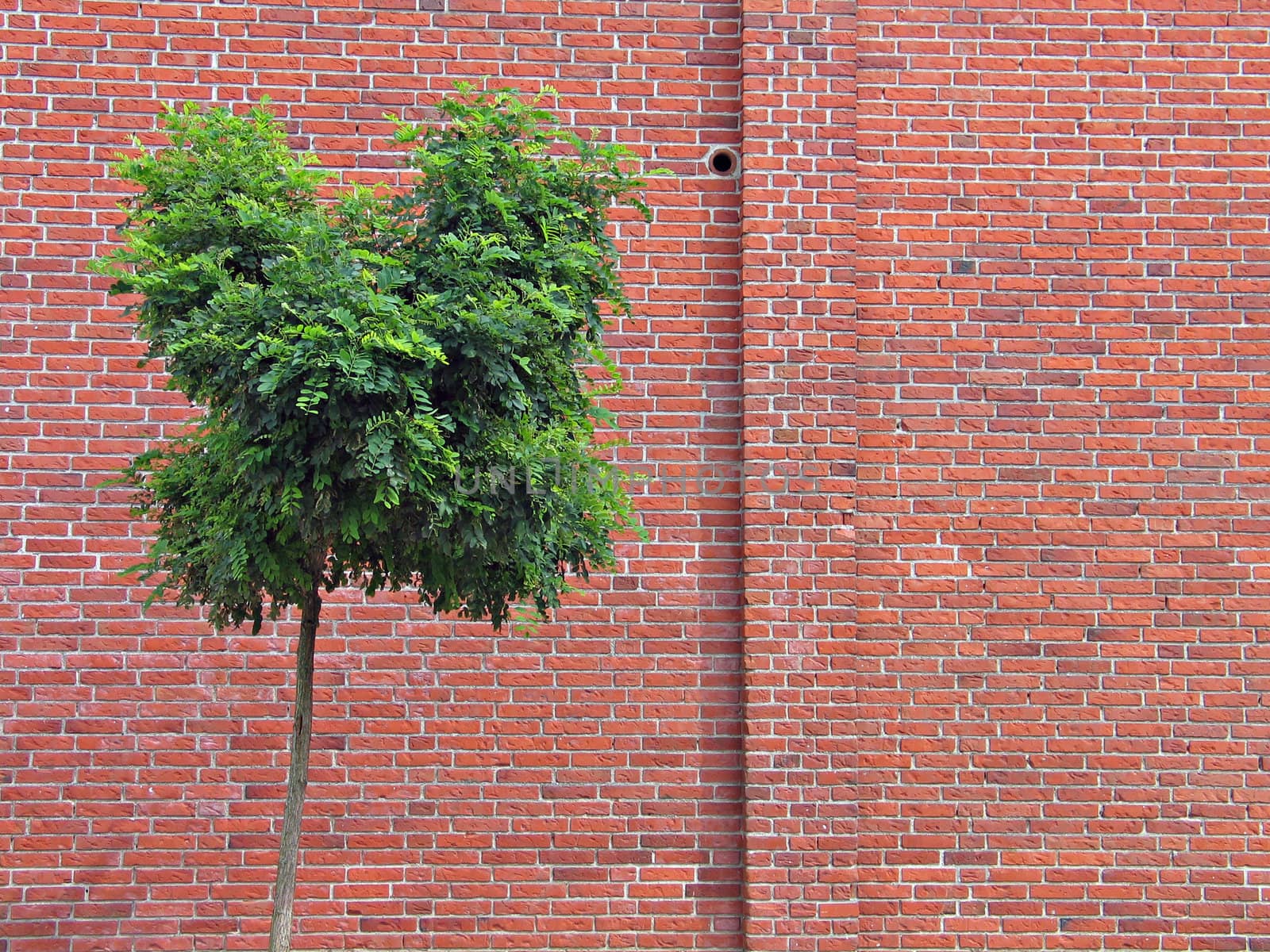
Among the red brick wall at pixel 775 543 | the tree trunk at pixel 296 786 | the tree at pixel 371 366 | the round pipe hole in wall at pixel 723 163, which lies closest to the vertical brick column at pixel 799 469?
the red brick wall at pixel 775 543

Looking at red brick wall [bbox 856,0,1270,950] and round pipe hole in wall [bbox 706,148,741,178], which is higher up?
round pipe hole in wall [bbox 706,148,741,178]

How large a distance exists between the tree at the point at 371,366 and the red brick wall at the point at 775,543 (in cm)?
161

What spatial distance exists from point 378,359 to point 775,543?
281cm

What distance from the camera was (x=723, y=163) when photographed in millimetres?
5867

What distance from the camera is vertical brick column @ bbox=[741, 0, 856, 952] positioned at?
5422 mm

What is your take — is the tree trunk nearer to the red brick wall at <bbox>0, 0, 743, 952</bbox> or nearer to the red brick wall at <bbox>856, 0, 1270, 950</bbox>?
the red brick wall at <bbox>0, 0, 743, 952</bbox>

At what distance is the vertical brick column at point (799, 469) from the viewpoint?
5.42m

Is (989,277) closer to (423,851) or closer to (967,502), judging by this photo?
(967,502)

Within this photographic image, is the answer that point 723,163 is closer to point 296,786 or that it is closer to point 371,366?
point 371,366

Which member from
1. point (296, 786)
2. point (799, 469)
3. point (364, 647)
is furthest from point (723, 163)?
point (296, 786)

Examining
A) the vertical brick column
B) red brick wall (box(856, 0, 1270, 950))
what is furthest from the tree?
red brick wall (box(856, 0, 1270, 950))

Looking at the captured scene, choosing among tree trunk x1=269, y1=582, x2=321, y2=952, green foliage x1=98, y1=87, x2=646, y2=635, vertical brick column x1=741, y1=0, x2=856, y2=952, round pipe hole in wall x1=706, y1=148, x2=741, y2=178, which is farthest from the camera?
round pipe hole in wall x1=706, y1=148, x2=741, y2=178

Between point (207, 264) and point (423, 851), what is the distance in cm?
340

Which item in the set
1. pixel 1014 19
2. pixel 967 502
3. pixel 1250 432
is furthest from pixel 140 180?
pixel 1250 432
